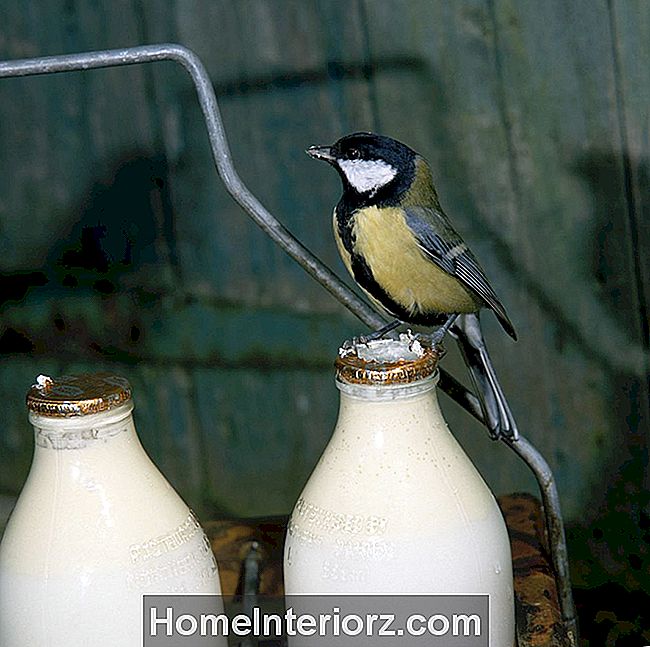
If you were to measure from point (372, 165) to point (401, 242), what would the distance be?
4 cm

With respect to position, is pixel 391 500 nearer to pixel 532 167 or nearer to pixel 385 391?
pixel 385 391

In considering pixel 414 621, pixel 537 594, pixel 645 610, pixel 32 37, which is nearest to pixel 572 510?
pixel 645 610

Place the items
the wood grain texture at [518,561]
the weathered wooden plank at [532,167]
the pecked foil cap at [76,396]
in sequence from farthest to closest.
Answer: the weathered wooden plank at [532,167] < the wood grain texture at [518,561] < the pecked foil cap at [76,396]

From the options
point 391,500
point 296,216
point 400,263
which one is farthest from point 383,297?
point 296,216

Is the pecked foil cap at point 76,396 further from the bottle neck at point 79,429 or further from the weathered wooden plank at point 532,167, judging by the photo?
the weathered wooden plank at point 532,167

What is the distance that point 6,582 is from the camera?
1.60 feet

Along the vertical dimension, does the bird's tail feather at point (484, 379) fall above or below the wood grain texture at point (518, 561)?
above

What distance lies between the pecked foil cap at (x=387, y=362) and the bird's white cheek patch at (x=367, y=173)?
3.5 inches

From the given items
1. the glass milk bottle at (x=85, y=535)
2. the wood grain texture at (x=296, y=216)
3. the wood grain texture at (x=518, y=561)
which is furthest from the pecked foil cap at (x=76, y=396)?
the wood grain texture at (x=296, y=216)

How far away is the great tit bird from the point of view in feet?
1.79

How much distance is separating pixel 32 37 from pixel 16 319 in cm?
23

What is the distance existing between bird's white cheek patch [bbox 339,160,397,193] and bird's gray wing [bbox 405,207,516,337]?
0.9 inches

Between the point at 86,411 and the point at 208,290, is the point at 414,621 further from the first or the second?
the point at 208,290

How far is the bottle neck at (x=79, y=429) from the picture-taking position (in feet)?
1.55
